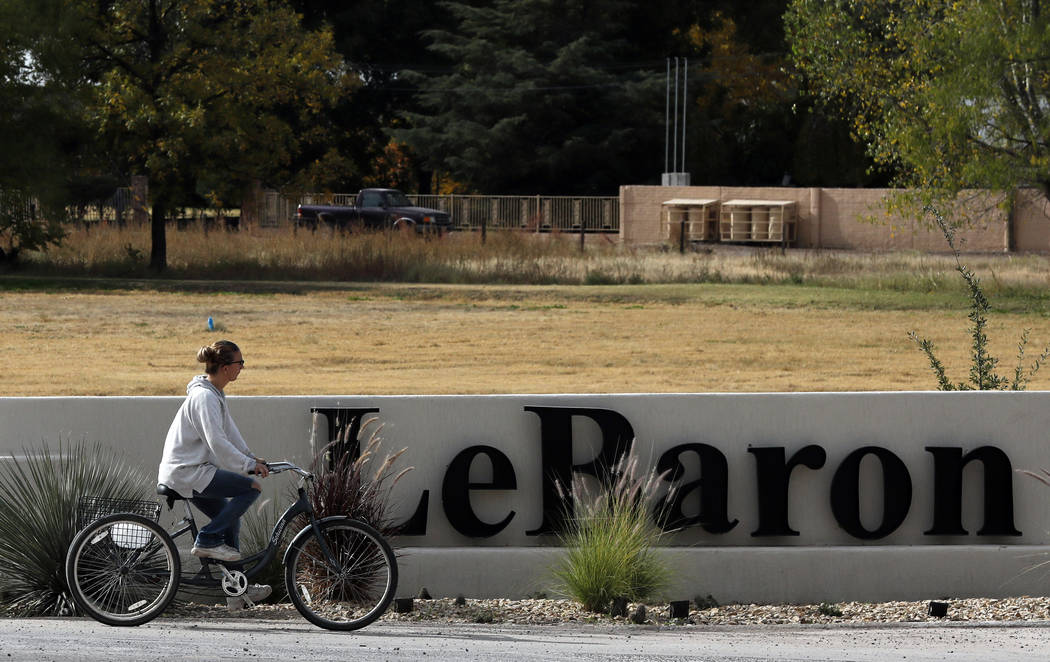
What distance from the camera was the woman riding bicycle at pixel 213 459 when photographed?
25.0 feet

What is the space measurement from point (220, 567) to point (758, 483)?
3918 mm

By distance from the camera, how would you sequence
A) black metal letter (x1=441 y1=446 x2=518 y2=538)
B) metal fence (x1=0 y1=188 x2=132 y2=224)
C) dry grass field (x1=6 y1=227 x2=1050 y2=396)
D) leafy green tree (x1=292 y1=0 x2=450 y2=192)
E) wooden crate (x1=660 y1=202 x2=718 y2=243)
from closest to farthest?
black metal letter (x1=441 y1=446 x2=518 y2=538)
dry grass field (x1=6 y1=227 x2=1050 y2=396)
metal fence (x1=0 y1=188 x2=132 y2=224)
wooden crate (x1=660 y1=202 x2=718 y2=243)
leafy green tree (x1=292 y1=0 x2=450 y2=192)

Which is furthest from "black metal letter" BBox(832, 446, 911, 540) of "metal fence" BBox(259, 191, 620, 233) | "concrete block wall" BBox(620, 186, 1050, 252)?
"metal fence" BBox(259, 191, 620, 233)

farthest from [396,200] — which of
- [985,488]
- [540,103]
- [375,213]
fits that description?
[985,488]

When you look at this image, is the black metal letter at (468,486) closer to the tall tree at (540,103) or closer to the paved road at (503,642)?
the paved road at (503,642)

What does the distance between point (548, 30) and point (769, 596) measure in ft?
166

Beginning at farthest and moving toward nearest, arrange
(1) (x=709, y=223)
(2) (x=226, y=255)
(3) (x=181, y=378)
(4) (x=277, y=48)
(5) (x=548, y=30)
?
(5) (x=548, y=30)
(1) (x=709, y=223)
(2) (x=226, y=255)
(4) (x=277, y=48)
(3) (x=181, y=378)

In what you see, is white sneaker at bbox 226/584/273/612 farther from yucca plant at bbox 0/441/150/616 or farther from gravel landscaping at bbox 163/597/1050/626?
yucca plant at bbox 0/441/150/616

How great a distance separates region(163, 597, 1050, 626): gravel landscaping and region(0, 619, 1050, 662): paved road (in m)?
0.32

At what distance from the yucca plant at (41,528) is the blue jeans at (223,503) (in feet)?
4.35

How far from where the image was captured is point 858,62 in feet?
89.5

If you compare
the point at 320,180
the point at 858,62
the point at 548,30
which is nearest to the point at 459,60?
the point at 548,30

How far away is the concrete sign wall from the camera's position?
1010 cm

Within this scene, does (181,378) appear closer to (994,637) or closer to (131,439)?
(131,439)
